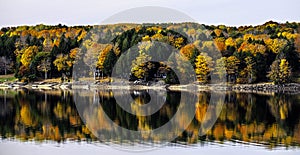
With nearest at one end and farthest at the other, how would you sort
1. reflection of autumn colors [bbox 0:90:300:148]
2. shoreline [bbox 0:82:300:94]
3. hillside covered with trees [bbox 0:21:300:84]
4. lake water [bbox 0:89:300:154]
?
lake water [bbox 0:89:300:154] < reflection of autumn colors [bbox 0:90:300:148] < shoreline [bbox 0:82:300:94] < hillside covered with trees [bbox 0:21:300:84]

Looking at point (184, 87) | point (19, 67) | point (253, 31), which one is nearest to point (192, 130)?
point (184, 87)

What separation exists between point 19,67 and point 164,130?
53.3 metres

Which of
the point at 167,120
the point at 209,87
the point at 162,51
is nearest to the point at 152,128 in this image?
the point at 167,120

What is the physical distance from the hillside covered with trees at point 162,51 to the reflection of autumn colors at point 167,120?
21.9 meters

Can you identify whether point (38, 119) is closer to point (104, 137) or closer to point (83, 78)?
point (104, 137)

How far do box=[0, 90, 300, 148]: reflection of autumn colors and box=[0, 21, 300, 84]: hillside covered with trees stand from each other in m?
21.9

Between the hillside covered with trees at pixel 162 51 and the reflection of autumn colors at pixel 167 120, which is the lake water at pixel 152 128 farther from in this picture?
the hillside covered with trees at pixel 162 51

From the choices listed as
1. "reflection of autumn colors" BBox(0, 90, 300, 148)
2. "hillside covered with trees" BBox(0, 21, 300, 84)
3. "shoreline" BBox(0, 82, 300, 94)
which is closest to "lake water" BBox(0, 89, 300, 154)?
"reflection of autumn colors" BBox(0, 90, 300, 148)

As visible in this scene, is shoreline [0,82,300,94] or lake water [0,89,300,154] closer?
lake water [0,89,300,154]

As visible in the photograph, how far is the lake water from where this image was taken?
830 inches

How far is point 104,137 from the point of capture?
23.6m

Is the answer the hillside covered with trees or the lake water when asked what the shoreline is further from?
the lake water

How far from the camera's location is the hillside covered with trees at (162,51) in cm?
6147

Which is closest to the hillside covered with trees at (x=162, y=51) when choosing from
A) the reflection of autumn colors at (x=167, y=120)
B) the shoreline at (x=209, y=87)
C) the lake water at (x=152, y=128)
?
the shoreline at (x=209, y=87)
